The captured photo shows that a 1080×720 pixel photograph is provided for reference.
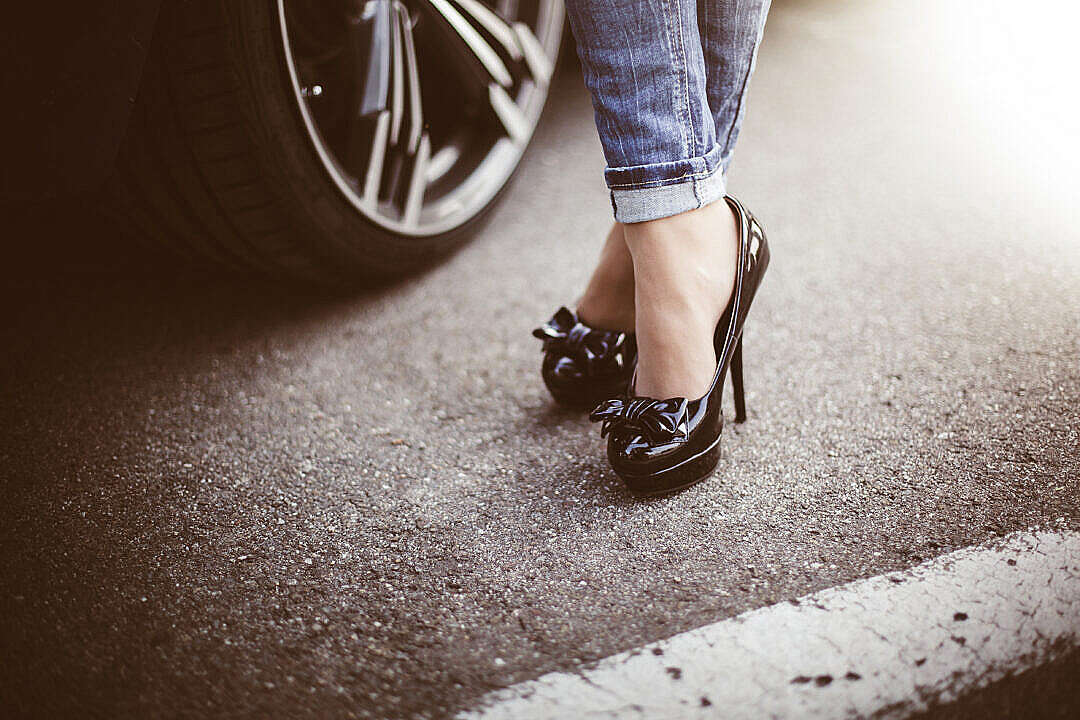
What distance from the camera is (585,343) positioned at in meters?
1.22

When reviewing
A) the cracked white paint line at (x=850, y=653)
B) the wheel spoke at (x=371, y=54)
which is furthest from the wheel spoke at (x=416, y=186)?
the cracked white paint line at (x=850, y=653)

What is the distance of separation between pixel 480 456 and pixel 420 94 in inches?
27.2

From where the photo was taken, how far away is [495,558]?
99cm

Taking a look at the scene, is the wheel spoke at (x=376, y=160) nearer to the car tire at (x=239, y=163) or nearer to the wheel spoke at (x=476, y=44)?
the car tire at (x=239, y=163)

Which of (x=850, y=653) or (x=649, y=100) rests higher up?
(x=649, y=100)

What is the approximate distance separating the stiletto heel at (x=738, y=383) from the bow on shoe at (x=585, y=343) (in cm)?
16

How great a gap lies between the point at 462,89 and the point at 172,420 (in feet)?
2.80

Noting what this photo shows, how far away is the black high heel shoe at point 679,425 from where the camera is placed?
1.03 meters

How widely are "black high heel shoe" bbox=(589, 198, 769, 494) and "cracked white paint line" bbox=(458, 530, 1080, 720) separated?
213mm

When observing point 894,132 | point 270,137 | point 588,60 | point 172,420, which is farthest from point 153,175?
point 894,132

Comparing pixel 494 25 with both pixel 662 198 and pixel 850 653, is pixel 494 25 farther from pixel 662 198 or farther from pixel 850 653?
pixel 850 653

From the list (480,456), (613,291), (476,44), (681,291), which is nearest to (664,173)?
(681,291)

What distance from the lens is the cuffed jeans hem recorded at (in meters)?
0.98

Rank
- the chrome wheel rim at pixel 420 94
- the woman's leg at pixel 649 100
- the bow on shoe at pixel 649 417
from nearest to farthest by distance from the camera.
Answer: the woman's leg at pixel 649 100 → the bow on shoe at pixel 649 417 → the chrome wheel rim at pixel 420 94
